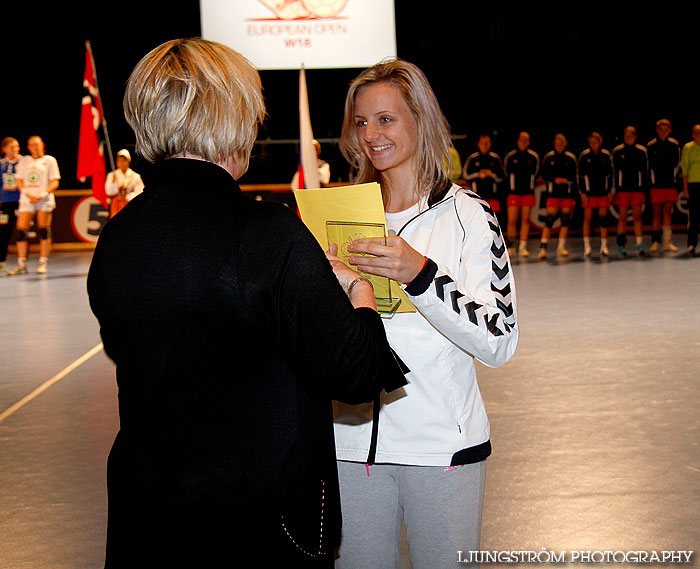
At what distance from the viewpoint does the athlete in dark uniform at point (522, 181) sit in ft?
42.3

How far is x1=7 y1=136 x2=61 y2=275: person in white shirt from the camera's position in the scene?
40.7 feet

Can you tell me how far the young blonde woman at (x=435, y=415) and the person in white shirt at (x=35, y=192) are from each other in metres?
11.2

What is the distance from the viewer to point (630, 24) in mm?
18641

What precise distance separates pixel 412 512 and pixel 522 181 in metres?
11.4

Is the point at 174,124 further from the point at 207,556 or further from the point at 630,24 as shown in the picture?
the point at 630,24

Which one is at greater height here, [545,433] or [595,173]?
[595,173]

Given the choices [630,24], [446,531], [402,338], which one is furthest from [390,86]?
[630,24]

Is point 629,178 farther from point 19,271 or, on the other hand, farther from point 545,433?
point 19,271

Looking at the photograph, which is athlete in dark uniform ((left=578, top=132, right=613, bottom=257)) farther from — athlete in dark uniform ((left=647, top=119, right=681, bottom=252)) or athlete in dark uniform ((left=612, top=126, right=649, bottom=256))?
athlete in dark uniform ((left=647, top=119, right=681, bottom=252))

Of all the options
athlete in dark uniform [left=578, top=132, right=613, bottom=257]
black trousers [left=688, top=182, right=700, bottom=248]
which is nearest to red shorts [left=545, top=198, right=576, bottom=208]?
athlete in dark uniform [left=578, top=132, right=613, bottom=257]

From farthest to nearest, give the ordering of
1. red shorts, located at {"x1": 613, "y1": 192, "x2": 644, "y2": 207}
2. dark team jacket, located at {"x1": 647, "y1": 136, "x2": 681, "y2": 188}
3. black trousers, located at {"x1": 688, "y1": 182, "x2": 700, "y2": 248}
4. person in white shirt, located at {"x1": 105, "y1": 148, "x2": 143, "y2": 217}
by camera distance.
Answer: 1. person in white shirt, located at {"x1": 105, "y1": 148, "x2": 143, "y2": 217}
2. red shorts, located at {"x1": 613, "y1": 192, "x2": 644, "y2": 207}
3. dark team jacket, located at {"x1": 647, "y1": 136, "x2": 681, "y2": 188}
4. black trousers, located at {"x1": 688, "y1": 182, "x2": 700, "y2": 248}

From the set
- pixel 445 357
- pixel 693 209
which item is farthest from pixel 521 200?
pixel 445 357

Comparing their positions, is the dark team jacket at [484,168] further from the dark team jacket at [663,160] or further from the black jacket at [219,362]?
the black jacket at [219,362]

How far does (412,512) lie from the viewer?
2.01 metres
